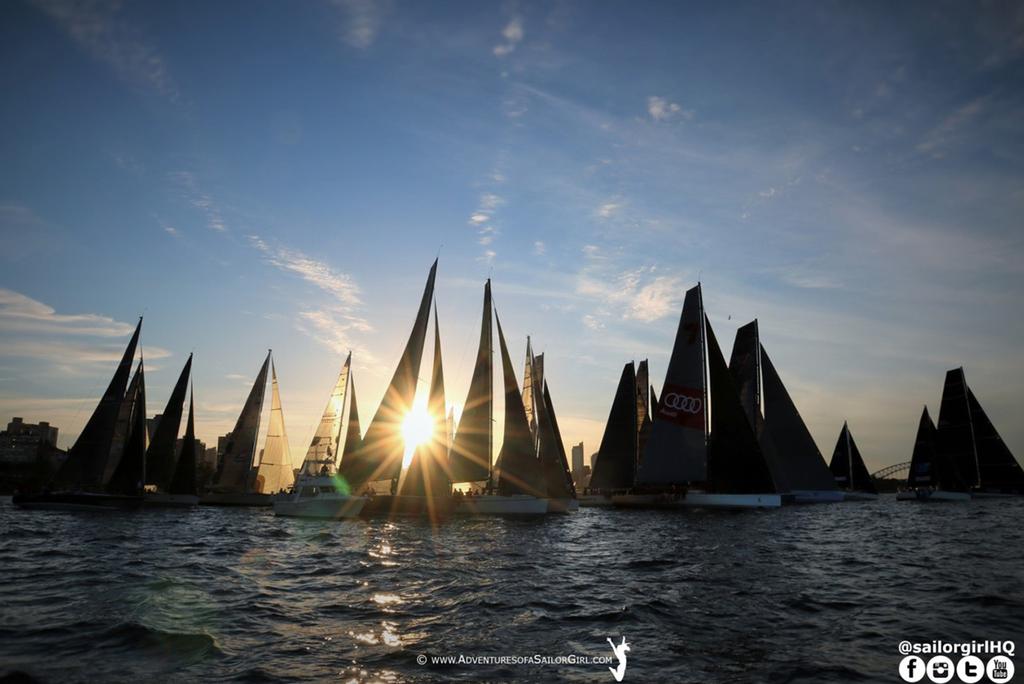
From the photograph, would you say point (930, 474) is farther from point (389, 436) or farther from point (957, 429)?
point (389, 436)

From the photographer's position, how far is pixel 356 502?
41.7 meters

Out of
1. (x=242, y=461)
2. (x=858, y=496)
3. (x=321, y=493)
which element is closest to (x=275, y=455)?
(x=242, y=461)

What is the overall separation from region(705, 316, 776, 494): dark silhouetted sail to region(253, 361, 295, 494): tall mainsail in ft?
152

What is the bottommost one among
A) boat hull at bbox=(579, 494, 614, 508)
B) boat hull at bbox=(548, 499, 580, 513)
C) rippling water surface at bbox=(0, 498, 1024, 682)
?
boat hull at bbox=(579, 494, 614, 508)

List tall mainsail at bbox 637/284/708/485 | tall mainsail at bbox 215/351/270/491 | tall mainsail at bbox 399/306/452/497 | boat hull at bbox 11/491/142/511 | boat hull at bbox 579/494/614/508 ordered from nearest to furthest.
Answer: tall mainsail at bbox 399/306/452/497, boat hull at bbox 11/491/142/511, tall mainsail at bbox 637/284/708/485, boat hull at bbox 579/494/614/508, tall mainsail at bbox 215/351/270/491

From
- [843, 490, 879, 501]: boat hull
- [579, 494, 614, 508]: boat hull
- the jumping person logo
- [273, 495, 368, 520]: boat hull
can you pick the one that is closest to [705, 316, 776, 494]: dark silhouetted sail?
[579, 494, 614, 508]: boat hull

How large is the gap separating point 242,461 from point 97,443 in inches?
665

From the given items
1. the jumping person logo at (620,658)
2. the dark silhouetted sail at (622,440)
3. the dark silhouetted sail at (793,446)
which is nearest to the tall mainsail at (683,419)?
the dark silhouetted sail at (622,440)

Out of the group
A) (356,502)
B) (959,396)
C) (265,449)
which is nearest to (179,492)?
(265,449)

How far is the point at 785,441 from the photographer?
59.0 m

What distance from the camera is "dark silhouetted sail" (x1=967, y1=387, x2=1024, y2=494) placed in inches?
2872

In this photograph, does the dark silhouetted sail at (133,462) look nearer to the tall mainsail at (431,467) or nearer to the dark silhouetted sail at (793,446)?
the tall mainsail at (431,467)

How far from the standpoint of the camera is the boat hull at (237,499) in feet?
216

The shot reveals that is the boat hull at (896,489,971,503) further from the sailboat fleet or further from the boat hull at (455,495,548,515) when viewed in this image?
the boat hull at (455,495,548,515)
